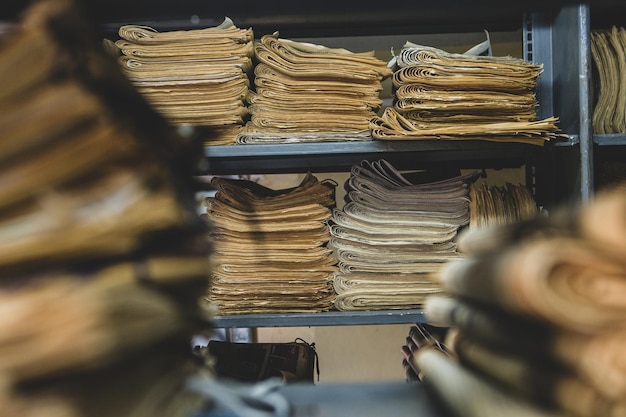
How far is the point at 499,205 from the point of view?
1.62m

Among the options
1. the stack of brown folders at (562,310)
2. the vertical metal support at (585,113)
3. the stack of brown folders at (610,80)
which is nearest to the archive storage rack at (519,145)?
the vertical metal support at (585,113)

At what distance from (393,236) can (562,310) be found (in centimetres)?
137

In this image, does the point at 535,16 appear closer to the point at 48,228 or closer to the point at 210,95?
the point at 210,95

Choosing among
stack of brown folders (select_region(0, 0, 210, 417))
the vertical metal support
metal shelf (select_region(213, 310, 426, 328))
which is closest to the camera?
stack of brown folders (select_region(0, 0, 210, 417))

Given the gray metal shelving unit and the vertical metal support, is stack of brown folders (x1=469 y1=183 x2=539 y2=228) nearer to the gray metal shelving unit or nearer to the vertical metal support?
the gray metal shelving unit

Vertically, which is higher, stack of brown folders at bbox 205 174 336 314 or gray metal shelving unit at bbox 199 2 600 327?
gray metal shelving unit at bbox 199 2 600 327

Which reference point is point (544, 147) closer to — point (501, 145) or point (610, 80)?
point (501, 145)

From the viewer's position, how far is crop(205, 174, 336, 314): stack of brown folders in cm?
163

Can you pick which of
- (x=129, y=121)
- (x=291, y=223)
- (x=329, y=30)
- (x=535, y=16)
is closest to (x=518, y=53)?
(x=535, y=16)

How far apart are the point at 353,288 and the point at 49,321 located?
1.37m

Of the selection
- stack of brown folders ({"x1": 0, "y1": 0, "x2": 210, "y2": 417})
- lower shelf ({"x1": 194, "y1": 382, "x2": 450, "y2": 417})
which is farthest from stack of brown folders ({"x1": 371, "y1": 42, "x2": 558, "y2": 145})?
stack of brown folders ({"x1": 0, "y1": 0, "x2": 210, "y2": 417})

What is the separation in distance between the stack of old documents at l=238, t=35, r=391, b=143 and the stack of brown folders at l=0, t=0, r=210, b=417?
127 centimetres

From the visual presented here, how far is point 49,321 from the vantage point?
0.86ft

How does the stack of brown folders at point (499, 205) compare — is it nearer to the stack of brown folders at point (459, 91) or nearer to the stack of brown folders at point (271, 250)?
the stack of brown folders at point (459, 91)
